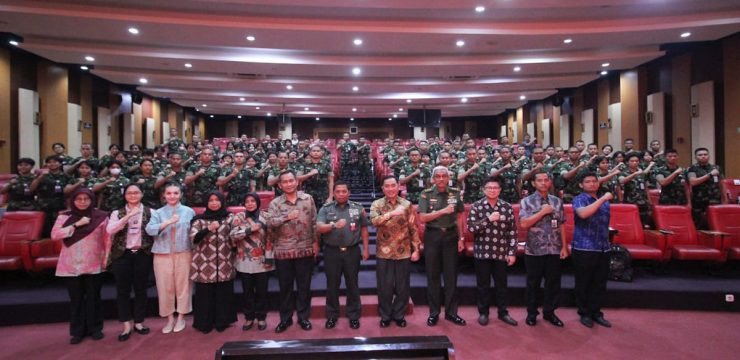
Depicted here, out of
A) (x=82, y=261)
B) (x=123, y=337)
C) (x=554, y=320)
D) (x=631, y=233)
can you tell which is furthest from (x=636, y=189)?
(x=82, y=261)

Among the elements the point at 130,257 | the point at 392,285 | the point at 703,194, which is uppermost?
the point at 703,194

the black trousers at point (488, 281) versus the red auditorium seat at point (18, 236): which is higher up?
the red auditorium seat at point (18, 236)

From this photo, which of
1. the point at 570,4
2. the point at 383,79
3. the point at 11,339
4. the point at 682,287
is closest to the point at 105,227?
the point at 11,339

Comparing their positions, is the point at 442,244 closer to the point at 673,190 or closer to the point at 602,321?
the point at 602,321

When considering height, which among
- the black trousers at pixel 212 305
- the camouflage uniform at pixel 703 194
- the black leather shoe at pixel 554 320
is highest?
the camouflage uniform at pixel 703 194

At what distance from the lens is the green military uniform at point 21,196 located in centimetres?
482

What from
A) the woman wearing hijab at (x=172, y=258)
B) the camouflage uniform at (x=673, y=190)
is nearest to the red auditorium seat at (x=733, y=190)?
the camouflage uniform at (x=673, y=190)

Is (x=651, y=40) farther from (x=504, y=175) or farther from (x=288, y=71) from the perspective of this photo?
(x=288, y=71)

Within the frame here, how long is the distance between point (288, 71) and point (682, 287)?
905 cm

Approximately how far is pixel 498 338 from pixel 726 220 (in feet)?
11.3

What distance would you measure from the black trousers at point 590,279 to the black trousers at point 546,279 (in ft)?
0.72

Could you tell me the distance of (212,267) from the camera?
347 cm

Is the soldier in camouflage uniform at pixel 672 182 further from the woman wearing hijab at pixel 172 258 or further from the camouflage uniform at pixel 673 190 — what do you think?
the woman wearing hijab at pixel 172 258

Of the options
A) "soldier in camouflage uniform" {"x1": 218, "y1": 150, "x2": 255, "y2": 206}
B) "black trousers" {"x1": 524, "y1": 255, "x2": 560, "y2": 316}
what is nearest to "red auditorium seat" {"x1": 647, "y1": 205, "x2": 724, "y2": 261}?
"black trousers" {"x1": 524, "y1": 255, "x2": 560, "y2": 316}
